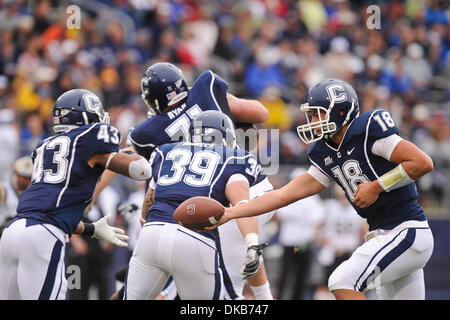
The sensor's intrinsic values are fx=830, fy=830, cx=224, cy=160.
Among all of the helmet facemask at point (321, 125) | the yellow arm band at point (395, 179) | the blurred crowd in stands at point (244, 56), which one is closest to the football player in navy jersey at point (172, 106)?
the helmet facemask at point (321, 125)

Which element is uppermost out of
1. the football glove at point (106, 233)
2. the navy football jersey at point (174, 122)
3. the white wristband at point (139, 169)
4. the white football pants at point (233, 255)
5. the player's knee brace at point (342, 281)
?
the navy football jersey at point (174, 122)

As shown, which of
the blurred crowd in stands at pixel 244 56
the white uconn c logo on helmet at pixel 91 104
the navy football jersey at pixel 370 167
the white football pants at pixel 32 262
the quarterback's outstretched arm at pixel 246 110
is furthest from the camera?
the blurred crowd in stands at pixel 244 56

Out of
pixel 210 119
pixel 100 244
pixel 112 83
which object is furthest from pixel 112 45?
pixel 210 119

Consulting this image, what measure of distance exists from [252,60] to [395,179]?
8894mm

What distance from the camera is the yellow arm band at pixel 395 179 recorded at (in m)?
5.46

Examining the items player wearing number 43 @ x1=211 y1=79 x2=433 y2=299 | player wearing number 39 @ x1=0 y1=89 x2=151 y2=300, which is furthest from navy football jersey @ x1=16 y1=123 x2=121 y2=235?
player wearing number 43 @ x1=211 y1=79 x2=433 y2=299

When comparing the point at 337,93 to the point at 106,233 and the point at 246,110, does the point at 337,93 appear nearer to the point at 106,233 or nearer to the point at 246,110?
the point at 246,110

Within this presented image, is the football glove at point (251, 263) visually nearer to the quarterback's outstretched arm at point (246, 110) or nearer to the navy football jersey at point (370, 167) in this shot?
the navy football jersey at point (370, 167)

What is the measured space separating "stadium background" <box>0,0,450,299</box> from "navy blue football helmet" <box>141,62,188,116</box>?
4.00 meters

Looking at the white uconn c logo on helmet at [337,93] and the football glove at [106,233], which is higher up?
the white uconn c logo on helmet at [337,93]

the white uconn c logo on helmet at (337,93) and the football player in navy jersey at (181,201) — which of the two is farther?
the white uconn c logo on helmet at (337,93)

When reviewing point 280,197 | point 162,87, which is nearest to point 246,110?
point 162,87

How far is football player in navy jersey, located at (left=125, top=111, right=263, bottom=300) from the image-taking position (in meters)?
5.72

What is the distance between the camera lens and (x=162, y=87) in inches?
272
